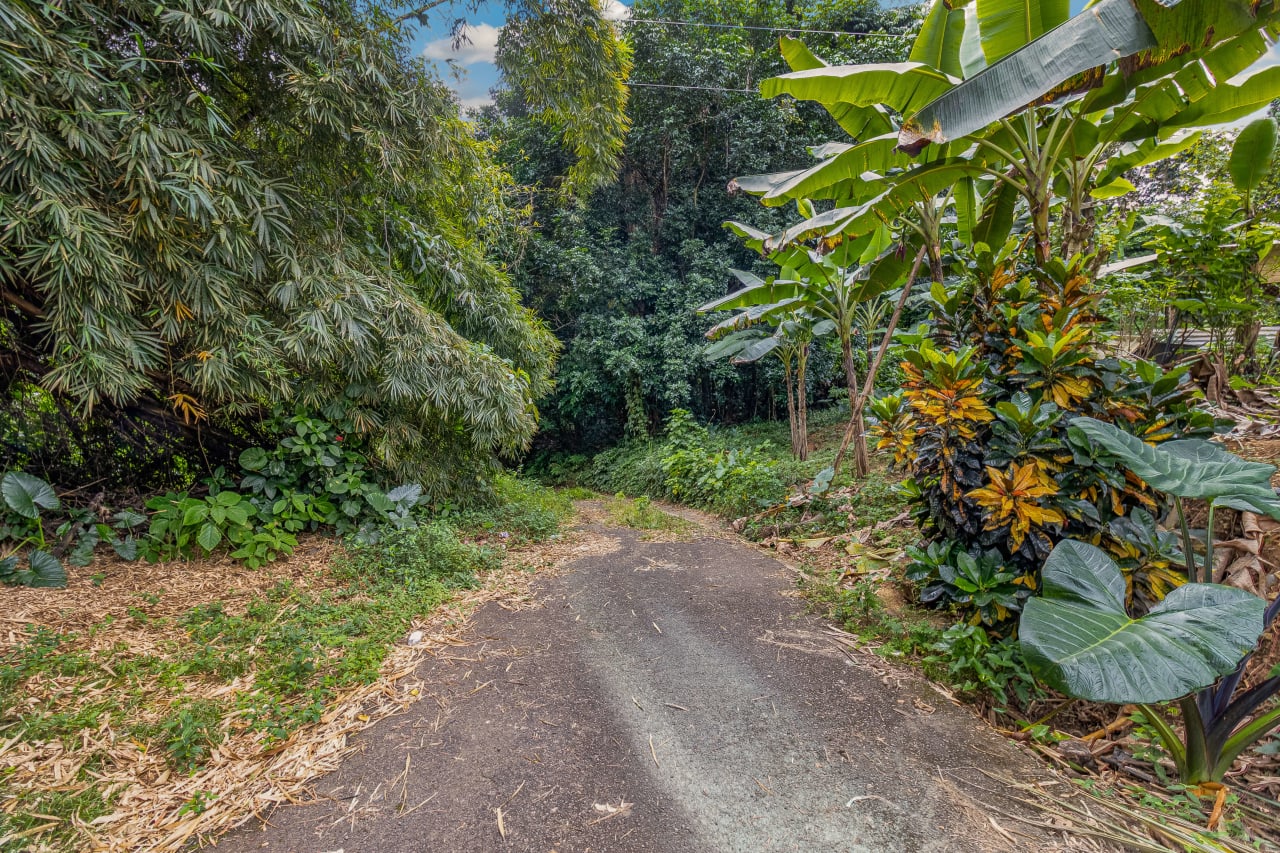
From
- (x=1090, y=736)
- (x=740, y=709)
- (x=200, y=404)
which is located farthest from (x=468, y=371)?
(x=1090, y=736)

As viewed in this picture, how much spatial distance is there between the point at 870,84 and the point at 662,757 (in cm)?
357

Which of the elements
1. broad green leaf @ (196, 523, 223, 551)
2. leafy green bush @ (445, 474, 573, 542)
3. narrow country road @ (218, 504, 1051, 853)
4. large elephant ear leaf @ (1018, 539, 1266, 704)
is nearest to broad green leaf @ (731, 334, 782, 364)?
leafy green bush @ (445, 474, 573, 542)

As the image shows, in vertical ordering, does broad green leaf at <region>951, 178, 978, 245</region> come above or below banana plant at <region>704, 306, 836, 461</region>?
above

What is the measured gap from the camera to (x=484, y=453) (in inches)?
191

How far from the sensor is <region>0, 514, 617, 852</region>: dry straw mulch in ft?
4.76

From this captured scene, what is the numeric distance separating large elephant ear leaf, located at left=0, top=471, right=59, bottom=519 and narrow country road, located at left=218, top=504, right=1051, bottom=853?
2.73m

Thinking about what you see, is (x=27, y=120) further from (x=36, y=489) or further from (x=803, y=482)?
(x=803, y=482)

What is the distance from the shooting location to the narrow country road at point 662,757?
1.39m

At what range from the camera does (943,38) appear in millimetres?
2955

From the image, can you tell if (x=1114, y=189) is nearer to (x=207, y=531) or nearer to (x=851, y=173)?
(x=851, y=173)

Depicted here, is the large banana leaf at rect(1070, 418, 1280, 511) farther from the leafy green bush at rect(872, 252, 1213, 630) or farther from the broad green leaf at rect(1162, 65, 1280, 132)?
the broad green leaf at rect(1162, 65, 1280, 132)

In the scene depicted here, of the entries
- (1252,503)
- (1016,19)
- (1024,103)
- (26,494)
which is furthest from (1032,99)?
(26,494)

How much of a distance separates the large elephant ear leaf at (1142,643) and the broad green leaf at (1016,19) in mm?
2749

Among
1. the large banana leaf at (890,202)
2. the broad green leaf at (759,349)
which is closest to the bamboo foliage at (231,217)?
the large banana leaf at (890,202)
